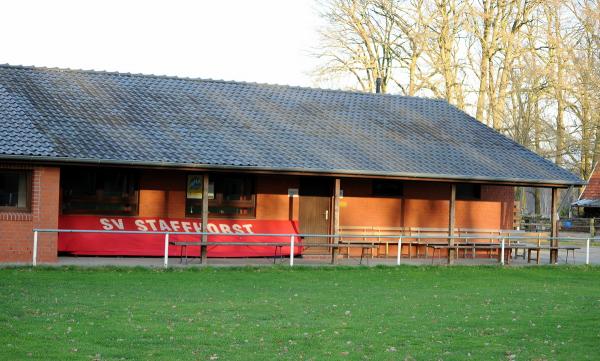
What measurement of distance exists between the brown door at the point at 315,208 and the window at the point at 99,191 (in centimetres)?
459

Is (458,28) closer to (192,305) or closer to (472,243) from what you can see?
(472,243)

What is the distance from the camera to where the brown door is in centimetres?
2631

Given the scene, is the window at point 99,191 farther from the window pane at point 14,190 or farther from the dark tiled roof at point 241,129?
A: the window pane at point 14,190

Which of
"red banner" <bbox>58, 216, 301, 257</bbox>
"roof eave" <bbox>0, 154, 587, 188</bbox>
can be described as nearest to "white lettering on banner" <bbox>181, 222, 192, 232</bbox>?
"red banner" <bbox>58, 216, 301, 257</bbox>

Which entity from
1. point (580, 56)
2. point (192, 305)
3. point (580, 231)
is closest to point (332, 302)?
point (192, 305)

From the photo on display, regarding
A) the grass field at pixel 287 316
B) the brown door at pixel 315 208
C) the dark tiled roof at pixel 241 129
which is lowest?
the grass field at pixel 287 316

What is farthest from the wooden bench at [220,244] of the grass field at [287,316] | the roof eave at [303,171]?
the roof eave at [303,171]

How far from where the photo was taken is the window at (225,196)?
25.1m

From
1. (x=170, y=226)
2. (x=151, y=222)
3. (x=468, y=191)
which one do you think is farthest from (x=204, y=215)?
(x=468, y=191)

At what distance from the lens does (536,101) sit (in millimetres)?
46000

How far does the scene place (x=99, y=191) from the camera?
24188mm

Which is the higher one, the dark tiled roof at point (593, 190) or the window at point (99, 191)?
the dark tiled roof at point (593, 190)

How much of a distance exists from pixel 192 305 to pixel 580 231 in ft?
137

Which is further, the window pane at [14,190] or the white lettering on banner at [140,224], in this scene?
the white lettering on banner at [140,224]
